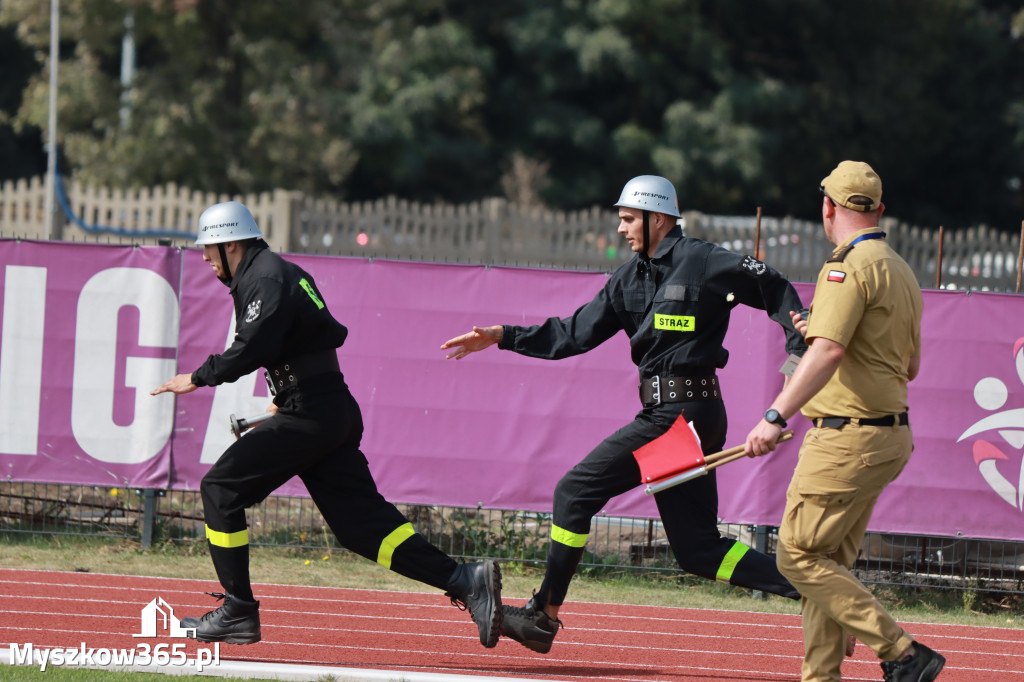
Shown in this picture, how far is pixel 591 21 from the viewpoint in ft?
111

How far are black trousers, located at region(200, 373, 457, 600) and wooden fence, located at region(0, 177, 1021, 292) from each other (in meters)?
12.7

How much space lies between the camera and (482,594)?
6008 millimetres

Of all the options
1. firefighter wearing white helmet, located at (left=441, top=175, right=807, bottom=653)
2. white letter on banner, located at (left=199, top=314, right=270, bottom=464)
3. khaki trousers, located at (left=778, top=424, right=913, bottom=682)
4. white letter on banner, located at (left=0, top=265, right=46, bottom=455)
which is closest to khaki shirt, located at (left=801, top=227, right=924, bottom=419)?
khaki trousers, located at (left=778, top=424, right=913, bottom=682)

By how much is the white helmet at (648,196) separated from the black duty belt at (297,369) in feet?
5.36

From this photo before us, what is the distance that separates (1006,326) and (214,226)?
521 centimetres

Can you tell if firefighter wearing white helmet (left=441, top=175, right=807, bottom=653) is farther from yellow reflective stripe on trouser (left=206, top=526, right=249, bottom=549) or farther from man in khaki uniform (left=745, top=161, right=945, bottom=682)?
yellow reflective stripe on trouser (left=206, top=526, right=249, bottom=549)

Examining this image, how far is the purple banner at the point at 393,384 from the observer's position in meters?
8.44

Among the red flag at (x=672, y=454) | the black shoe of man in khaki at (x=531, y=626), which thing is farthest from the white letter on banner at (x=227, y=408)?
the red flag at (x=672, y=454)

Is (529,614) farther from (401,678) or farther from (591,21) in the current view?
(591,21)

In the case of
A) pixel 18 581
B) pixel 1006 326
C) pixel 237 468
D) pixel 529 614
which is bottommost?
pixel 18 581

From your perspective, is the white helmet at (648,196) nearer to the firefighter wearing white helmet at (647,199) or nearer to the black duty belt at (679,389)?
the firefighter wearing white helmet at (647,199)

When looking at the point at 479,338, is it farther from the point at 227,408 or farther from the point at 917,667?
the point at 227,408

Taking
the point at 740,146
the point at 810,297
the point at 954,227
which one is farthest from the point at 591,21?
the point at 810,297

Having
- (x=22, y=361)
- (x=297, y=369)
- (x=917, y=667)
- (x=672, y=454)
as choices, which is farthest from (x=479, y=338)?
(x=22, y=361)
